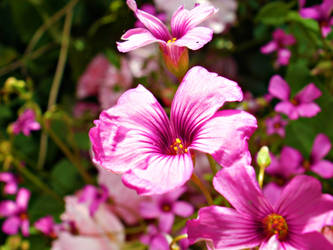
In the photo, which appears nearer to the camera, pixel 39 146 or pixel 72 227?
pixel 72 227

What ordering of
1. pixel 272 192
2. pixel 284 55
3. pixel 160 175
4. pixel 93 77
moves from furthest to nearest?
pixel 93 77 < pixel 284 55 < pixel 272 192 < pixel 160 175

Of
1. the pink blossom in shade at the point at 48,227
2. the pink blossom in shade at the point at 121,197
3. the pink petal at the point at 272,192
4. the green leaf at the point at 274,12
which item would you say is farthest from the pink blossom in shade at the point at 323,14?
the pink blossom in shade at the point at 48,227

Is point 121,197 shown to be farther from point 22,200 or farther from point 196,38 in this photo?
point 196,38

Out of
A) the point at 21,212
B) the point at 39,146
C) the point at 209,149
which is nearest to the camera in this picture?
the point at 209,149

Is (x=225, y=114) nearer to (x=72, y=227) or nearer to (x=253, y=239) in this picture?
(x=253, y=239)

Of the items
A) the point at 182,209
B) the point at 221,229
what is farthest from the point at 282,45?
the point at 221,229

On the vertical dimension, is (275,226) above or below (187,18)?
below

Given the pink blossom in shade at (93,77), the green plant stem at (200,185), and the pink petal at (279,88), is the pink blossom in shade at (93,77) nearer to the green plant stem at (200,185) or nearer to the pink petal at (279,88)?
the pink petal at (279,88)

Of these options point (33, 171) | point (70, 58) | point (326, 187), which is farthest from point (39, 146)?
point (326, 187)
